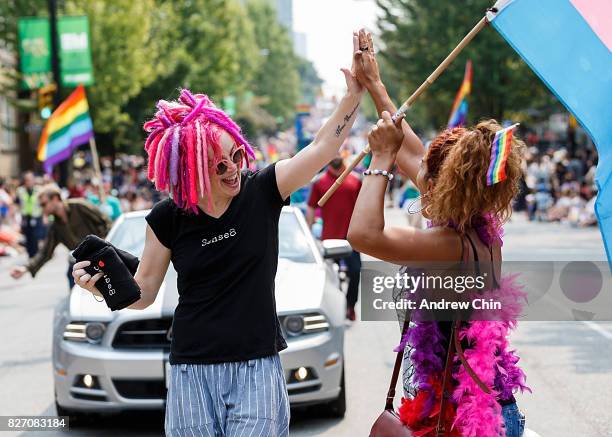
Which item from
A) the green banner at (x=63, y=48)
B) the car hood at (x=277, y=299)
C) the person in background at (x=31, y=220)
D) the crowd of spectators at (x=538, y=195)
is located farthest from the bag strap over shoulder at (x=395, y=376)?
the green banner at (x=63, y=48)

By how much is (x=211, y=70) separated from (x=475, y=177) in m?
54.4

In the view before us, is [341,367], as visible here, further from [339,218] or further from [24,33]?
[24,33]

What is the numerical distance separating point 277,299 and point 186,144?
328cm

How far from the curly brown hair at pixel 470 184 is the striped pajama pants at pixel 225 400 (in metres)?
0.87

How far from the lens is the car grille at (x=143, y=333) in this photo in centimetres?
661

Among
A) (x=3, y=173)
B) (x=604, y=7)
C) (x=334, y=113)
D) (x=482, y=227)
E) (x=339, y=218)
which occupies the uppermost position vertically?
(x=604, y=7)

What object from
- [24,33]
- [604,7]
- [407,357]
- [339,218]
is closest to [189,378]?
[407,357]

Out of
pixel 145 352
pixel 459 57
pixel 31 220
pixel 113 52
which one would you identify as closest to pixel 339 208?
pixel 145 352

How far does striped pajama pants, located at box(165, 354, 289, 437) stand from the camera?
3586 millimetres

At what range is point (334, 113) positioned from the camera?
3734mm

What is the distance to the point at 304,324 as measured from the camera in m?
6.72

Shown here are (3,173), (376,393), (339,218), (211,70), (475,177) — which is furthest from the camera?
(211,70)

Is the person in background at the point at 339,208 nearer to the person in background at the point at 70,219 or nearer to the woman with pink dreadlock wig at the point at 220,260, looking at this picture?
the person in background at the point at 70,219
